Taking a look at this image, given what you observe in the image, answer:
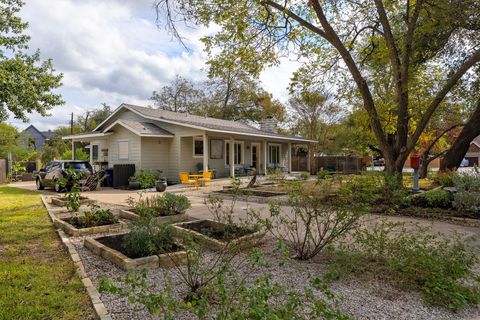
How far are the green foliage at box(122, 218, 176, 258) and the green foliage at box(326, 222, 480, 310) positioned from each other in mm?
2202

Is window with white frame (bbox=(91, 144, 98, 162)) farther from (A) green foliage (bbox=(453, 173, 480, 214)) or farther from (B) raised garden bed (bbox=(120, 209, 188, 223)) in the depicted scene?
(A) green foliage (bbox=(453, 173, 480, 214))

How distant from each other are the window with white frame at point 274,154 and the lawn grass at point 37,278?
18446 mm

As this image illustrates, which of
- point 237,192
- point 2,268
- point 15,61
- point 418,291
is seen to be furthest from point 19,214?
point 418,291

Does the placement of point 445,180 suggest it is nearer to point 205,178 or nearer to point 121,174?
point 205,178

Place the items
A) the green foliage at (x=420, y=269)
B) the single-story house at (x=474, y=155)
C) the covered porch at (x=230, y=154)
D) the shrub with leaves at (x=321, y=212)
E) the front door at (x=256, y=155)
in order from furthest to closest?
1. the single-story house at (x=474, y=155)
2. the front door at (x=256, y=155)
3. the covered porch at (x=230, y=154)
4. the shrub with leaves at (x=321, y=212)
5. the green foliage at (x=420, y=269)

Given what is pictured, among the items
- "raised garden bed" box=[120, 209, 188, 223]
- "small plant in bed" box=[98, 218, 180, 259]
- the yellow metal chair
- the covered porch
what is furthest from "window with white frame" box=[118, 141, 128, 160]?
"small plant in bed" box=[98, 218, 180, 259]

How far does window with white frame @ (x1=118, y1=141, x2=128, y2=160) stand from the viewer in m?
17.3

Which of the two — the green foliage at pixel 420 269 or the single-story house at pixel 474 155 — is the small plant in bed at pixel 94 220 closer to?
the green foliage at pixel 420 269

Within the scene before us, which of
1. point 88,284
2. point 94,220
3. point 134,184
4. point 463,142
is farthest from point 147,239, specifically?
point 463,142

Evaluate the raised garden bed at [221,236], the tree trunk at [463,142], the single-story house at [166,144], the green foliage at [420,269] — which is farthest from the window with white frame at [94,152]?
the tree trunk at [463,142]

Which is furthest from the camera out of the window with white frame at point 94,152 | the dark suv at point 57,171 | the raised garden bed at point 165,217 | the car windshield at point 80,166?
the window with white frame at point 94,152

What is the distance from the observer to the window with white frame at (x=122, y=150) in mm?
17297

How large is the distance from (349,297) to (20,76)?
37.7 ft

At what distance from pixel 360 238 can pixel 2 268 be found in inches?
185
